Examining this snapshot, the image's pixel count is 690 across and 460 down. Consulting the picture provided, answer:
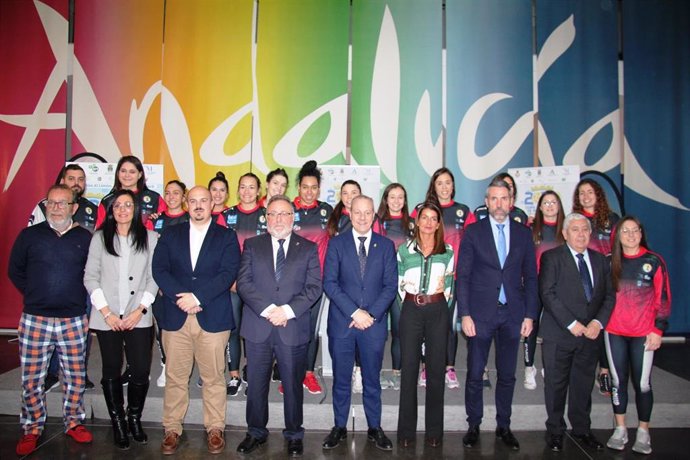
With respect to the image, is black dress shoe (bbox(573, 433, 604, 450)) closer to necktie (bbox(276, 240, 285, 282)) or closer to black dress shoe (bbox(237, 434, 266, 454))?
black dress shoe (bbox(237, 434, 266, 454))

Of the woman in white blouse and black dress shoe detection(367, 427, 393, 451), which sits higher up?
the woman in white blouse

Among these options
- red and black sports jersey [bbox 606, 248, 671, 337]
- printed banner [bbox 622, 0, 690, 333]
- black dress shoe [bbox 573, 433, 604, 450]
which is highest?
printed banner [bbox 622, 0, 690, 333]

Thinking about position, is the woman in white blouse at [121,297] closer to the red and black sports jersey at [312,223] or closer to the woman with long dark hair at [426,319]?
the red and black sports jersey at [312,223]

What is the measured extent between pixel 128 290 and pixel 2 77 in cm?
531

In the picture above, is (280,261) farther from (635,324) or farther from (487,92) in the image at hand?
(487,92)

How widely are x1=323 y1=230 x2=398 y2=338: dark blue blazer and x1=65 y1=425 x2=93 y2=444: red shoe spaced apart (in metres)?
1.82

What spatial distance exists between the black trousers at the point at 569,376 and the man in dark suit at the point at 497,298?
259 mm

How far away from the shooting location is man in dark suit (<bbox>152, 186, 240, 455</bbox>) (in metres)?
2.68

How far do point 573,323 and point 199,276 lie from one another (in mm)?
2498

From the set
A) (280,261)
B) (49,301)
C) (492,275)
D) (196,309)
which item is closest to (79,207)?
(49,301)

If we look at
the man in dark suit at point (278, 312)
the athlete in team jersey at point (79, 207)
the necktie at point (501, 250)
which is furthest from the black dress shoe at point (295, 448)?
the athlete in team jersey at point (79, 207)

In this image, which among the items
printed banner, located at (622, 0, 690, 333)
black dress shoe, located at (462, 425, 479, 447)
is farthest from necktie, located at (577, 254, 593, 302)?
printed banner, located at (622, 0, 690, 333)

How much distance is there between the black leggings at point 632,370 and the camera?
2.85 meters

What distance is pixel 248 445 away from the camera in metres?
2.73
